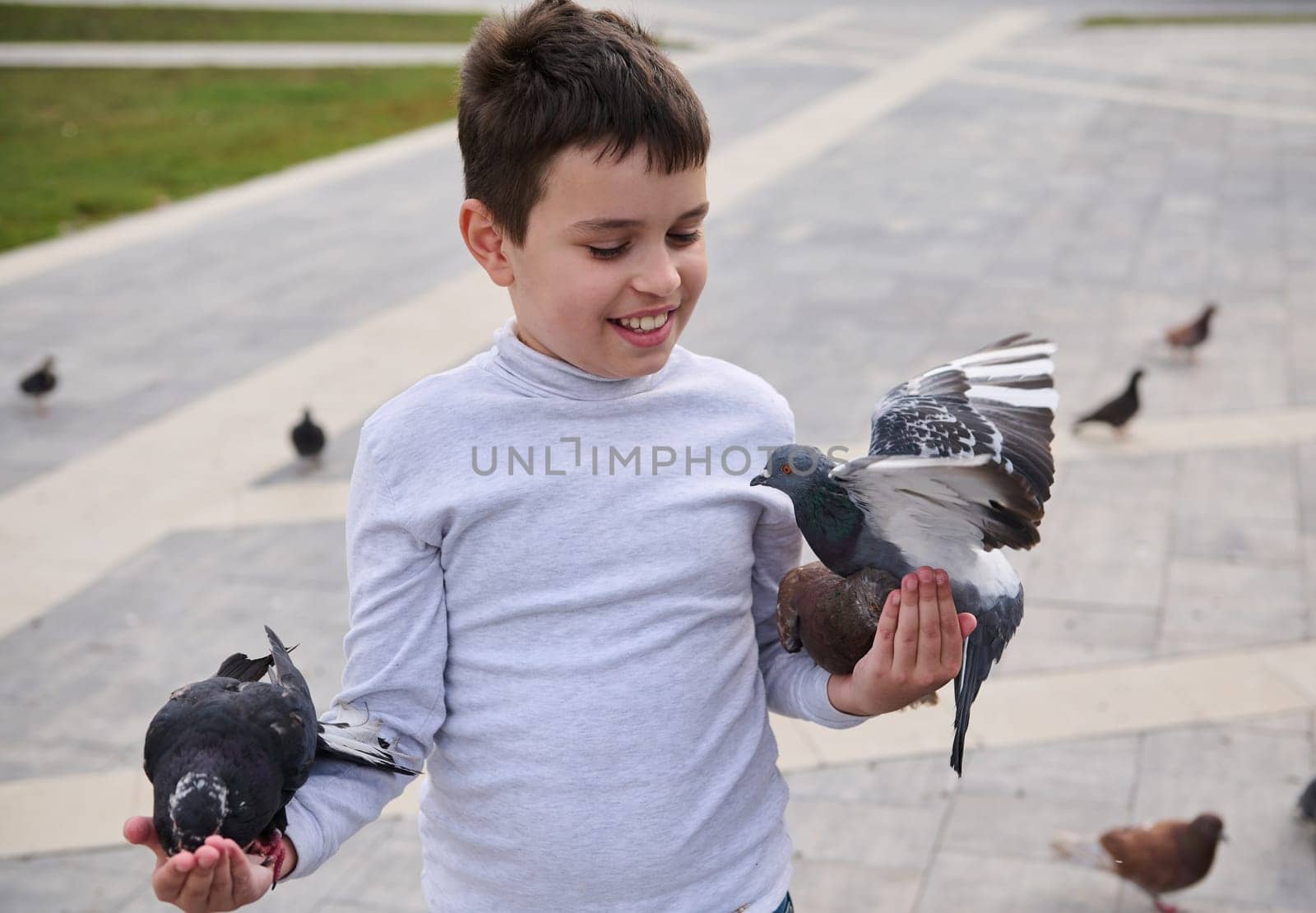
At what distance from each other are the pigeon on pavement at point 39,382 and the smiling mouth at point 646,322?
6878 mm

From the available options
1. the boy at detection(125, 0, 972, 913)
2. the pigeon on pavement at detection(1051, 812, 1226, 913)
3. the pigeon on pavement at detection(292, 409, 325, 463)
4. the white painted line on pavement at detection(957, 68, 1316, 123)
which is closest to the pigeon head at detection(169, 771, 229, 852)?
the boy at detection(125, 0, 972, 913)

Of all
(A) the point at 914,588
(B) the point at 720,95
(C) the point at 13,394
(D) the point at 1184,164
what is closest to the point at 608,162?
(A) the point at 914,588

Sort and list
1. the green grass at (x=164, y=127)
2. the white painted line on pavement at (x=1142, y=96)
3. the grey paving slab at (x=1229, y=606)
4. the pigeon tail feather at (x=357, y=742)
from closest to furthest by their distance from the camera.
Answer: the pigeon tail feather at (x=357, y=742) < the grey paving slab at (x=1229, y=606) < the green grass at (x=164, y=127) < the white painted line on pavement at (x=1142, y=96)

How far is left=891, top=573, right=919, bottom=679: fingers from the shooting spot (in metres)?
1.57

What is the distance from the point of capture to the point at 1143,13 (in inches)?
957

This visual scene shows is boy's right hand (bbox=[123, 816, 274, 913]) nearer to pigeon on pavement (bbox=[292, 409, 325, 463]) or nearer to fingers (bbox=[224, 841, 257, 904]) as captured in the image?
fingers (bbox=[224, 841, 257, 904])

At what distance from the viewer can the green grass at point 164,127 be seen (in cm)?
1284

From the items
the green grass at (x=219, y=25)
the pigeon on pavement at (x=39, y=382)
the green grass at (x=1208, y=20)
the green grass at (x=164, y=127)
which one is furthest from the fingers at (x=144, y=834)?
the green grass at (x=1208, y=20)

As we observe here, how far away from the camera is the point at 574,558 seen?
5.67 ft

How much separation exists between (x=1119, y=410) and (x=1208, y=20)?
19419 millimetres

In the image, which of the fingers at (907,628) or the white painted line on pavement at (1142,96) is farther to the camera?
the white painted line on pavement at (1142,96)

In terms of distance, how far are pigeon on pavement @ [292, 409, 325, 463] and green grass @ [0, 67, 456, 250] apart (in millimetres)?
6122

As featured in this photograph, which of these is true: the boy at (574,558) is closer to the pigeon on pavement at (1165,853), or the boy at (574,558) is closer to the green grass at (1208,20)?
the pigeon on pavement at (1165,853)

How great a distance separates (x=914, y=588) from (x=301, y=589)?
455cm
